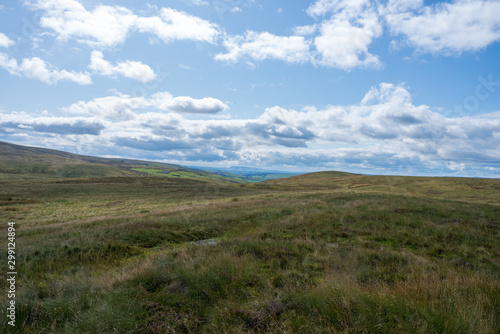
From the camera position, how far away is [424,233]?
37.1 feet

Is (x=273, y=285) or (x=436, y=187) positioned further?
(x=436, y=187)

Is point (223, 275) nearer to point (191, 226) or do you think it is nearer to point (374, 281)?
point (374, 281)

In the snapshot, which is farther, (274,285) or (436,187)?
(436,187)

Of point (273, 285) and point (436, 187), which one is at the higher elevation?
point (436, 187)

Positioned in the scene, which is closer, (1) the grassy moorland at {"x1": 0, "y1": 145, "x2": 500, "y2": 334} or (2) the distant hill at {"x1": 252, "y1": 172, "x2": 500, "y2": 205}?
(1) the grassy moorland at {"x1": 0, "y1": 145, "x2": 500, "y2": 334}

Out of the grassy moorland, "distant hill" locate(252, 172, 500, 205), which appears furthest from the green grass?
"distant hill" locate(252, 172, 500, 205)

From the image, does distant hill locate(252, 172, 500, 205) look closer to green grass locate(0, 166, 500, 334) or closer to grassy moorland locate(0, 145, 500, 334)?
green grass locate(0, 166, 500, 334)

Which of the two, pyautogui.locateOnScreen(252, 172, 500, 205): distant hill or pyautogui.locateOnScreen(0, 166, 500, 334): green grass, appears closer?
pyautogui.locateOnScreen(0, 166, 500, 334): green grass

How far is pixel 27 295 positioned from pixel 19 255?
21.1 ft

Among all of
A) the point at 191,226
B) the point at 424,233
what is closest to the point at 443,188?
the point at 424,233

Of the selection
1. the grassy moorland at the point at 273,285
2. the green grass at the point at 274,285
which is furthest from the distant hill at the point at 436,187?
the grassy moorland at the point at 273,285

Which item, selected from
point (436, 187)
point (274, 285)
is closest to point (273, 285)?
point (274, 285)

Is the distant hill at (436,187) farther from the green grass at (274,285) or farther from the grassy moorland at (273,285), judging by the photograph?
the grassy moorland at (273,285)

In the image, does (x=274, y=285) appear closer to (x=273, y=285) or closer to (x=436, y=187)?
(x=273, y=285)
